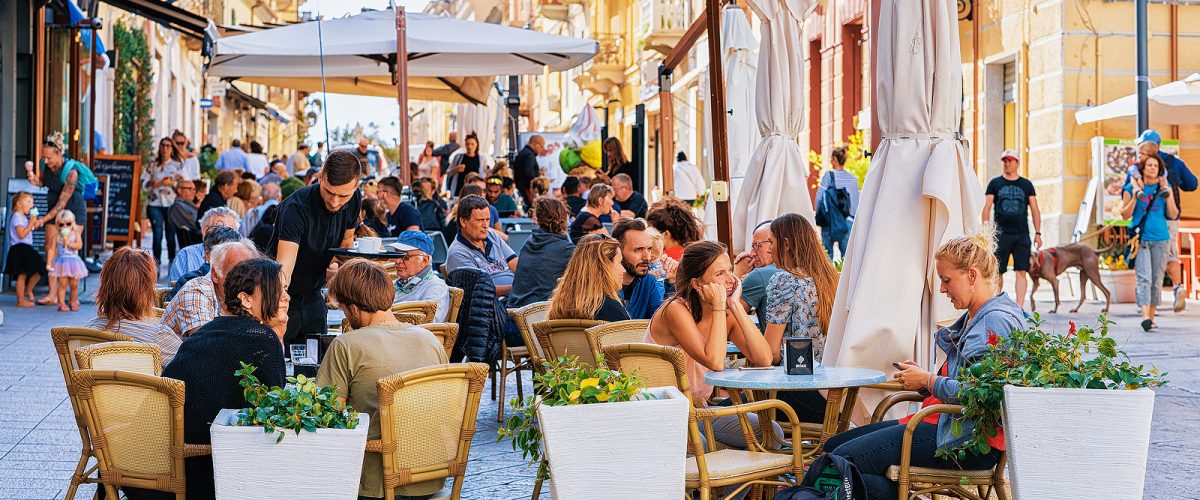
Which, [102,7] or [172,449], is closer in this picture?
[172,449]

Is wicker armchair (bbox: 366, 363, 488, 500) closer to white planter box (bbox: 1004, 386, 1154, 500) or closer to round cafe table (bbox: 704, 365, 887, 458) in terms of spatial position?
round cafe table (bbox: 704, 365, 887, 458)

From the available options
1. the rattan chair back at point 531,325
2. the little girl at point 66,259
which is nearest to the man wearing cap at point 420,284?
the rattan chair back at point 531,325

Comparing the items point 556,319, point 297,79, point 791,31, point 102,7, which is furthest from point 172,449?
point 102,7

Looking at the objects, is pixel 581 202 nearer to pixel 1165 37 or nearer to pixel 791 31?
pixel 791 31

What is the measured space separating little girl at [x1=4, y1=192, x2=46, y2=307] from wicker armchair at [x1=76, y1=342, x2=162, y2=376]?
9.97 meters

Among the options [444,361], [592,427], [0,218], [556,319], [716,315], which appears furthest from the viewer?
[0,218]

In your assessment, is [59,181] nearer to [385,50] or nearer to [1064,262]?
[385,50]

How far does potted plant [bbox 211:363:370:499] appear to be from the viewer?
4.16m

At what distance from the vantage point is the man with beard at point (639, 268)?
26.5 feet

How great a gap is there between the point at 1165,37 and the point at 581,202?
7.67m

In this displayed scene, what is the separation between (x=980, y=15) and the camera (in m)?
→ 19.1

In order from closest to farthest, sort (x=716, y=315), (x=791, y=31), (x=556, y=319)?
(x=716, y=315) → (x=556, y=319) → (x=791, y=31)

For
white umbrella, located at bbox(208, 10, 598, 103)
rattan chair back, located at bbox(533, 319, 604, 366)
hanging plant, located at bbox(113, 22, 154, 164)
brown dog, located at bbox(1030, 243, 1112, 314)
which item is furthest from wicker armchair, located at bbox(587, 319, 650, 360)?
hanging plant, located at bbox(113, 22, 154, 164)

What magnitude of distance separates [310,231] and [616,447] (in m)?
2.86
